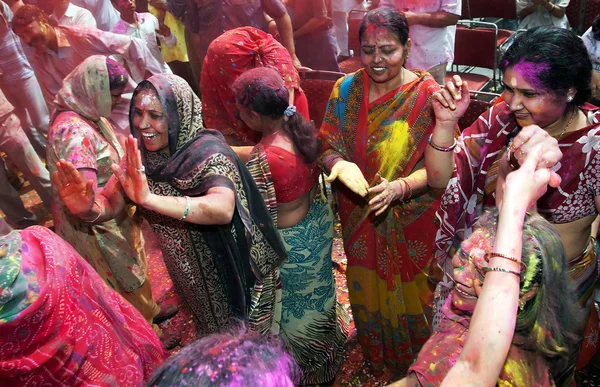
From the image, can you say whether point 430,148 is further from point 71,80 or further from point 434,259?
point 71,80

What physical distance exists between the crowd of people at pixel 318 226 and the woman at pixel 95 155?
0.03 feet

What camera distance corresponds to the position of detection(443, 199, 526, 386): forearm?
104 centimetres

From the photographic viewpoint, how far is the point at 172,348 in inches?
111

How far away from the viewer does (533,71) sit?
1587mm

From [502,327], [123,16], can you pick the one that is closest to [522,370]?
[502,327]

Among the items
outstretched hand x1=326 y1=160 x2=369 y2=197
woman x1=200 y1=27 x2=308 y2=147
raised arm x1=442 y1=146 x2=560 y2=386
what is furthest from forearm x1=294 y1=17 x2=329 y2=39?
raised arm x1=442 y1=146 x2=560 y2=386

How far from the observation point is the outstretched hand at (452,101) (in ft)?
5.98

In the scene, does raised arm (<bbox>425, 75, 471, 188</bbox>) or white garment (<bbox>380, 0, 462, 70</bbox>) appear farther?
white garment (<bbox>380, 0, 462, 70</bbox>)

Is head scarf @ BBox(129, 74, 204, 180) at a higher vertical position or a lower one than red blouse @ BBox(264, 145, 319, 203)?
higher

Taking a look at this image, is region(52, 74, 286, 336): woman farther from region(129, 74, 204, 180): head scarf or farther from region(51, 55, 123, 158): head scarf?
region(51, 55, 123, 158): head scarf

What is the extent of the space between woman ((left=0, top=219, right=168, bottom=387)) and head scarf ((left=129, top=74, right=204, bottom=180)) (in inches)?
24.9

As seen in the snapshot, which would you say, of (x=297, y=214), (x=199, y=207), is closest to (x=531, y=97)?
(x=297, y=214)

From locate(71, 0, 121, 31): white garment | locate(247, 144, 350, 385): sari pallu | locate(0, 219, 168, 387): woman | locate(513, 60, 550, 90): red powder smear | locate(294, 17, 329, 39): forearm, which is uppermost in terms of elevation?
locate(71, 0, 121, 31): white garment

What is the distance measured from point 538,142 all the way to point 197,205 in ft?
3.66
